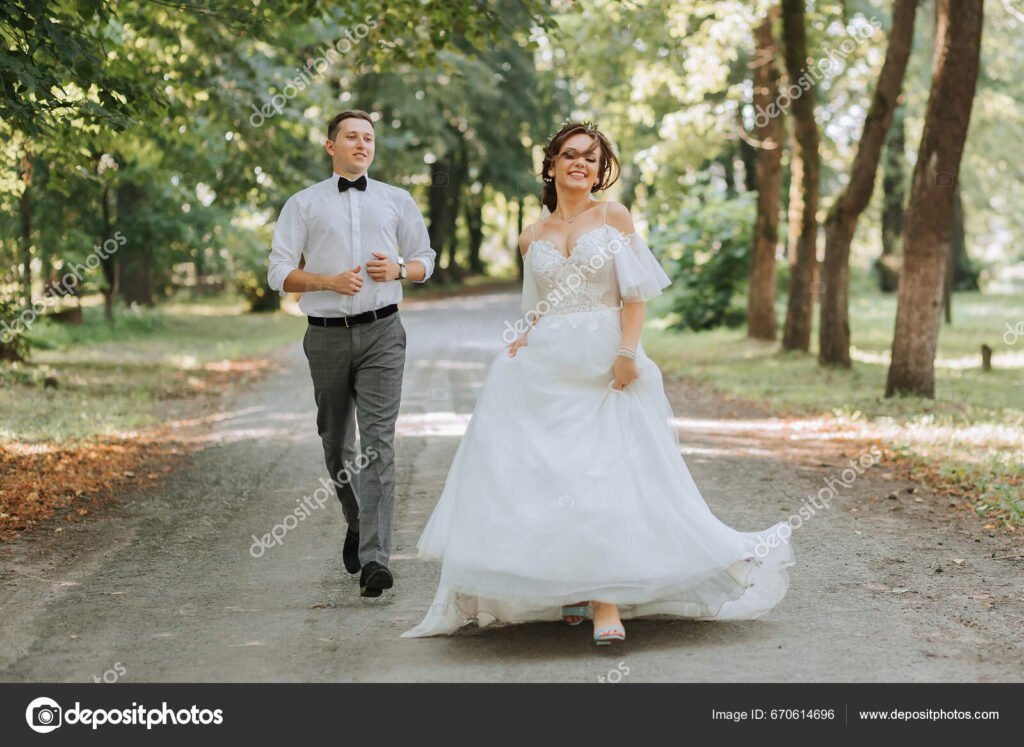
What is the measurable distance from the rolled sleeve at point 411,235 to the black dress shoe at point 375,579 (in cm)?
164

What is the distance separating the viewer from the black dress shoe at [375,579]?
21.7 feet

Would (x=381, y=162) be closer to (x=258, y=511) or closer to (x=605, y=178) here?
(x=258, y=511)

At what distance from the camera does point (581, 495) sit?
566 centimetres

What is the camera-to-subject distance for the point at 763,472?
10930mm

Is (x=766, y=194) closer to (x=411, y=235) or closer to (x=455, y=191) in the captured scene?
(x=411, y=235)

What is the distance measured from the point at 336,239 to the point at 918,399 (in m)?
9.91

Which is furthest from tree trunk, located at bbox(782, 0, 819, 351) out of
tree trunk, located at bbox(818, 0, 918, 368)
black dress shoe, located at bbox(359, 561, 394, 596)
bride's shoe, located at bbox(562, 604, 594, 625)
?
bride's shoe, located at bbox(562, 604, 594, 625)

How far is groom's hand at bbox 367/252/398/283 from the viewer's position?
651cm

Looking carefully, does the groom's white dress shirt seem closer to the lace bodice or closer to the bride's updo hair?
the bride's updo hair

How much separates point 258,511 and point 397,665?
4.19 metres

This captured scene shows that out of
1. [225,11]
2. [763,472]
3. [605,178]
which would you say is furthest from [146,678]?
[225,11]

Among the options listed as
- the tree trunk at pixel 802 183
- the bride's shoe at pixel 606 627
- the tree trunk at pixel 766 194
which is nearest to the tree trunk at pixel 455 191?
the tree trunk at pixel 766 194

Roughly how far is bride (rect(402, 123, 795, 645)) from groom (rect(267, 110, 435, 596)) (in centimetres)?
80

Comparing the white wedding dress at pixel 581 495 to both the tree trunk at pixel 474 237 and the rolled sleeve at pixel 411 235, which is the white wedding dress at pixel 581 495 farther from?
the tree trunk at pixel 474 237
